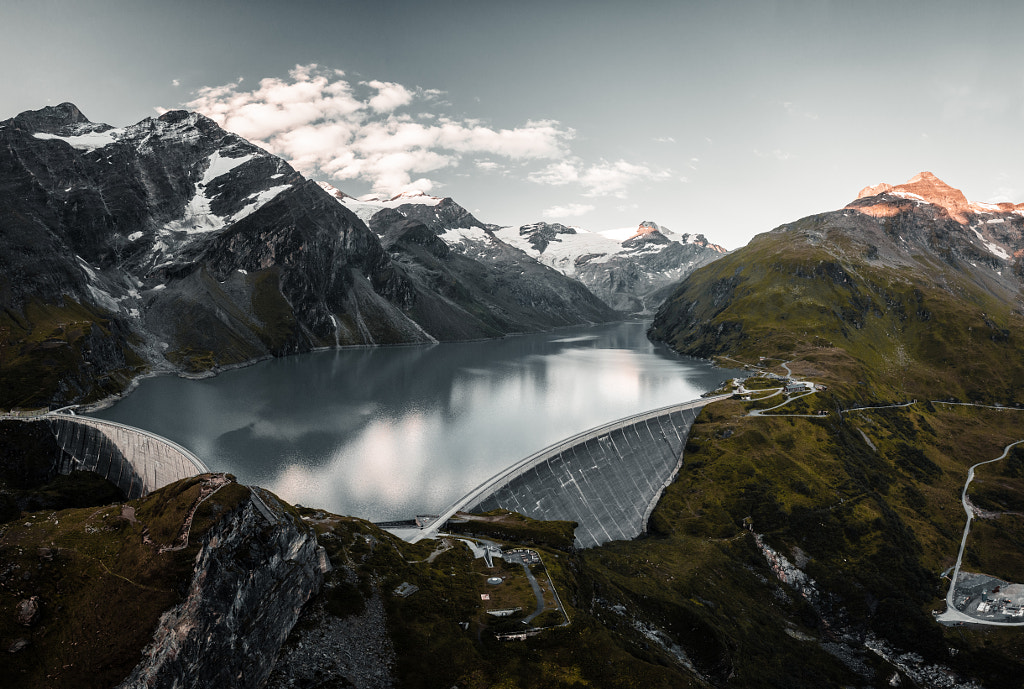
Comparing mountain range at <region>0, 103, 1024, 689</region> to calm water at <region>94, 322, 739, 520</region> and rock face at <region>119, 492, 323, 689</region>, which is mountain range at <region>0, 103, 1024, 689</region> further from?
calm water at <region>94, 322, 739, 520</region>

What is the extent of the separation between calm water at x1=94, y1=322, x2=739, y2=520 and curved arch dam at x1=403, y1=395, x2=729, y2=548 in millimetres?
8631

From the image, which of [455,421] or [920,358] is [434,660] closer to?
[455,421]

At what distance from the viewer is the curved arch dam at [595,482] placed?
7106cm

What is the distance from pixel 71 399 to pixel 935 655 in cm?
17532

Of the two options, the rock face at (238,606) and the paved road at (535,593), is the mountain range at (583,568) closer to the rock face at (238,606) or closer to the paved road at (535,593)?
the rock face at (238,606)

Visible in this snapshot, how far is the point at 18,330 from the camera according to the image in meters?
142

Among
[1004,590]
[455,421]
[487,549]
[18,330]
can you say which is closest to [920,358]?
[1004,590]

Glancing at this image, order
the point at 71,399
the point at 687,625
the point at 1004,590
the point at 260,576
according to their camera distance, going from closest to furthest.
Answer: the point at 260,576 < the point at 687,625 < the point at 1004,590 < the point at 71,399

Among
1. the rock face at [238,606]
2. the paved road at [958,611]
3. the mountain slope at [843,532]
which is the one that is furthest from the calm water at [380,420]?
the paved road at [958,611]

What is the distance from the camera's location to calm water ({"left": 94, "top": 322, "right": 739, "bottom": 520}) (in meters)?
79.7

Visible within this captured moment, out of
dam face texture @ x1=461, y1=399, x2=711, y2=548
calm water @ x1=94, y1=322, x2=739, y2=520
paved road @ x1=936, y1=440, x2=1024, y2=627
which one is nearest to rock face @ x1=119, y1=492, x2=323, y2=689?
dam face texture @ x1=461, y1=399, x2=711, y2=548

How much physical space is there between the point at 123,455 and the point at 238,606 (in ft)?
210

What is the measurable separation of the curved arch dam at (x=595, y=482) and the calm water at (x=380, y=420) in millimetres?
8631

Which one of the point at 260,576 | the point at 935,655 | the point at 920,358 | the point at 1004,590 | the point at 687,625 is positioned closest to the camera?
the point at 260,576
